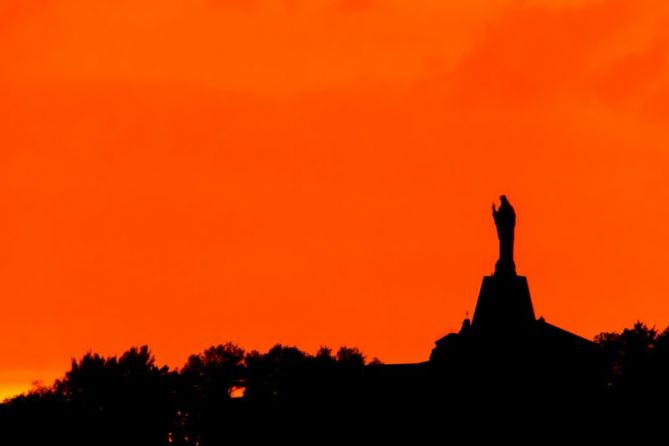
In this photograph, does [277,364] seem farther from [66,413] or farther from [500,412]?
[500,412]

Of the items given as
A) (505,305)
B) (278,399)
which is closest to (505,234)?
(505,305)

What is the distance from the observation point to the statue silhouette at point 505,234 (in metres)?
78.7

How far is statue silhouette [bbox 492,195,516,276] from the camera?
258 feet

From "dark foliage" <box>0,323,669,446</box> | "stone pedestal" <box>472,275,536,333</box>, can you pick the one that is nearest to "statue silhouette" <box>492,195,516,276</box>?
"stone pedestal" <box>472,275,536,333</box>

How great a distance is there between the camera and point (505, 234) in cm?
7906

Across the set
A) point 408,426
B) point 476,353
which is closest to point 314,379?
point 408,426

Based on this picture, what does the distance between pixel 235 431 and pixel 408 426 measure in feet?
63.7

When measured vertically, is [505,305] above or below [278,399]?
below

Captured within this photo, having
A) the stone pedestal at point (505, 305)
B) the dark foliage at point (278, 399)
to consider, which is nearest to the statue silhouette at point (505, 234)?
the stone pedestal at point (505, 305)

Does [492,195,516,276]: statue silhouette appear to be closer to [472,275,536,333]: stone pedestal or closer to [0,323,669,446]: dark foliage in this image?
[472,275,536,333]: stone pedestal

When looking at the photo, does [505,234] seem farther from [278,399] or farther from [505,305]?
[278,399]

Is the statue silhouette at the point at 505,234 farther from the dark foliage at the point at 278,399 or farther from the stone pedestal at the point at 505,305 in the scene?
the dark foliage at the point at 278,399

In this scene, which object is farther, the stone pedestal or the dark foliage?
the dark foliage

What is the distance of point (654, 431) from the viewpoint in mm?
82125
